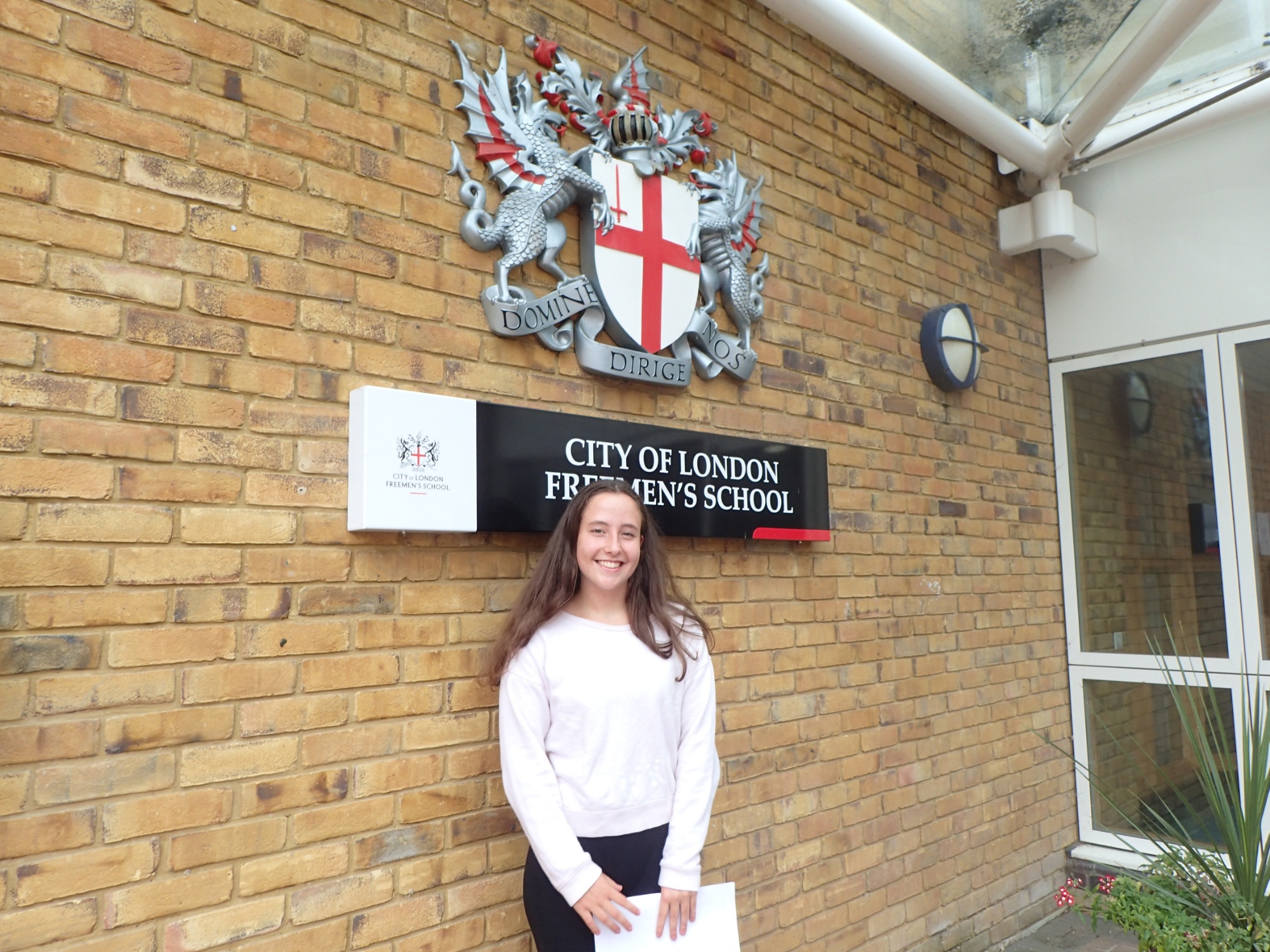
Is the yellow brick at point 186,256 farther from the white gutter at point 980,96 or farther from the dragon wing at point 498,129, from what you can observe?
the white gutter at point 980,96

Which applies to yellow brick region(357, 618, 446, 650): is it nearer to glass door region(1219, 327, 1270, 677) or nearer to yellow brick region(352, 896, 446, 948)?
yellow brick region(352, 896, 446, 948)

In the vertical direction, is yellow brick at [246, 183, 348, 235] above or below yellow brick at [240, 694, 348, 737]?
above

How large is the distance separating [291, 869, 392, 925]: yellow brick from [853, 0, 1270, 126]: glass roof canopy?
332 cm

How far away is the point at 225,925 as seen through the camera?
6.19 feet

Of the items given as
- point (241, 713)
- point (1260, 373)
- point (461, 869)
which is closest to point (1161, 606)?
point (1260, 373)

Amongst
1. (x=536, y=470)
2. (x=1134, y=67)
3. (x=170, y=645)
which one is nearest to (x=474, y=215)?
(x=536, y=470)

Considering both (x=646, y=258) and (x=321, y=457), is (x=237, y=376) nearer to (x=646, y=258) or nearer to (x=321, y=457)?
(x=321, y=457)

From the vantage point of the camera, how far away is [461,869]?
2262mm

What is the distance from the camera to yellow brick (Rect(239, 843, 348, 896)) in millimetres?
1928

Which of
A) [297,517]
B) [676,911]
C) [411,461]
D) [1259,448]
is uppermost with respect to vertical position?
[1259,448]

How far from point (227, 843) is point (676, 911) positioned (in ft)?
3.13

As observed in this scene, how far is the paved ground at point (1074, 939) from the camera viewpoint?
3.87 metres

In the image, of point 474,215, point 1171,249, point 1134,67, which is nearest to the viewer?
point 474,215

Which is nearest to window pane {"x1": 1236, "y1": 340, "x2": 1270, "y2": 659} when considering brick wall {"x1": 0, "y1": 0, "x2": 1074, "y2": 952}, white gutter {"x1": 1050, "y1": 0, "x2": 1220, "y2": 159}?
white gutter {"x1": 1050, "y1": 0, "x2": 1220, "y2": 159}
